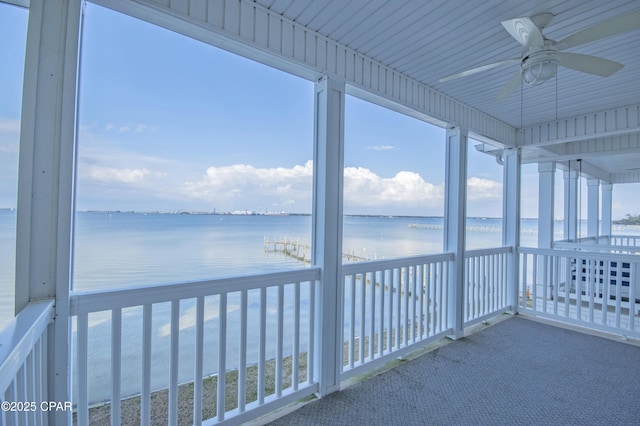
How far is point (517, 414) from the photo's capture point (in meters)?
2.07

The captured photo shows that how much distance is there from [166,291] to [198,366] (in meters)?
0.50

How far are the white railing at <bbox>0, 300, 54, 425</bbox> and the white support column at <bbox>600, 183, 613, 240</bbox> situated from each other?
9.19 meters

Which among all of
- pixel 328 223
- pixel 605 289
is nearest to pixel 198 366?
pixel 328 223

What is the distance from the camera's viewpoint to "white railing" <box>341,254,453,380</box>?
8.47 feet

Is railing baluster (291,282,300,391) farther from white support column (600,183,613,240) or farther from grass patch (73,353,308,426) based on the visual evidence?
white support column (600,183,613,240)

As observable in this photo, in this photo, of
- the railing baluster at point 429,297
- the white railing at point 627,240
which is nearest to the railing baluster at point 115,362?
the railing baluster at point 429,297

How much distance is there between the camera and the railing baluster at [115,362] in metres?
1.53

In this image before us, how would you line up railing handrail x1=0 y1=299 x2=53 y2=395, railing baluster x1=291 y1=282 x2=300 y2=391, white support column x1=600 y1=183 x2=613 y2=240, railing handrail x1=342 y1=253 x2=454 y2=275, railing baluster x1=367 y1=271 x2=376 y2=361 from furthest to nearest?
white support column x1=600 y1=183 x2=613 y2=240
railing baluster x1=367 y1=271 x2=376 y2=361
railing handrail x1=342 y1=253 x2=454 y2=275
railing baluster x1=291 y1=282 x2=300 y2=391
railing handrail x1=0 y1=299 x2=53 y2=395

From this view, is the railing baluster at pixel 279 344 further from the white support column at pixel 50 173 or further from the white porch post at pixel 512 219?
the white porch post at pixel 512 219

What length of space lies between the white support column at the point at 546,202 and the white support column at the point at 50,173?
6.18 meters

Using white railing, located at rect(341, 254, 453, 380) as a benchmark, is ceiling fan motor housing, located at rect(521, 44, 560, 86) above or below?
above

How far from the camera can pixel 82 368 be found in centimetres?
146

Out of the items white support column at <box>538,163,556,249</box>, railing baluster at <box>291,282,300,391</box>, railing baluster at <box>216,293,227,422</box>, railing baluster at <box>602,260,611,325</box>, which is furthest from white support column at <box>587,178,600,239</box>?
railing baluster at <box>216,293,227,422</box>

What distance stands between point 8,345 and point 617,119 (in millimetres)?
5342
